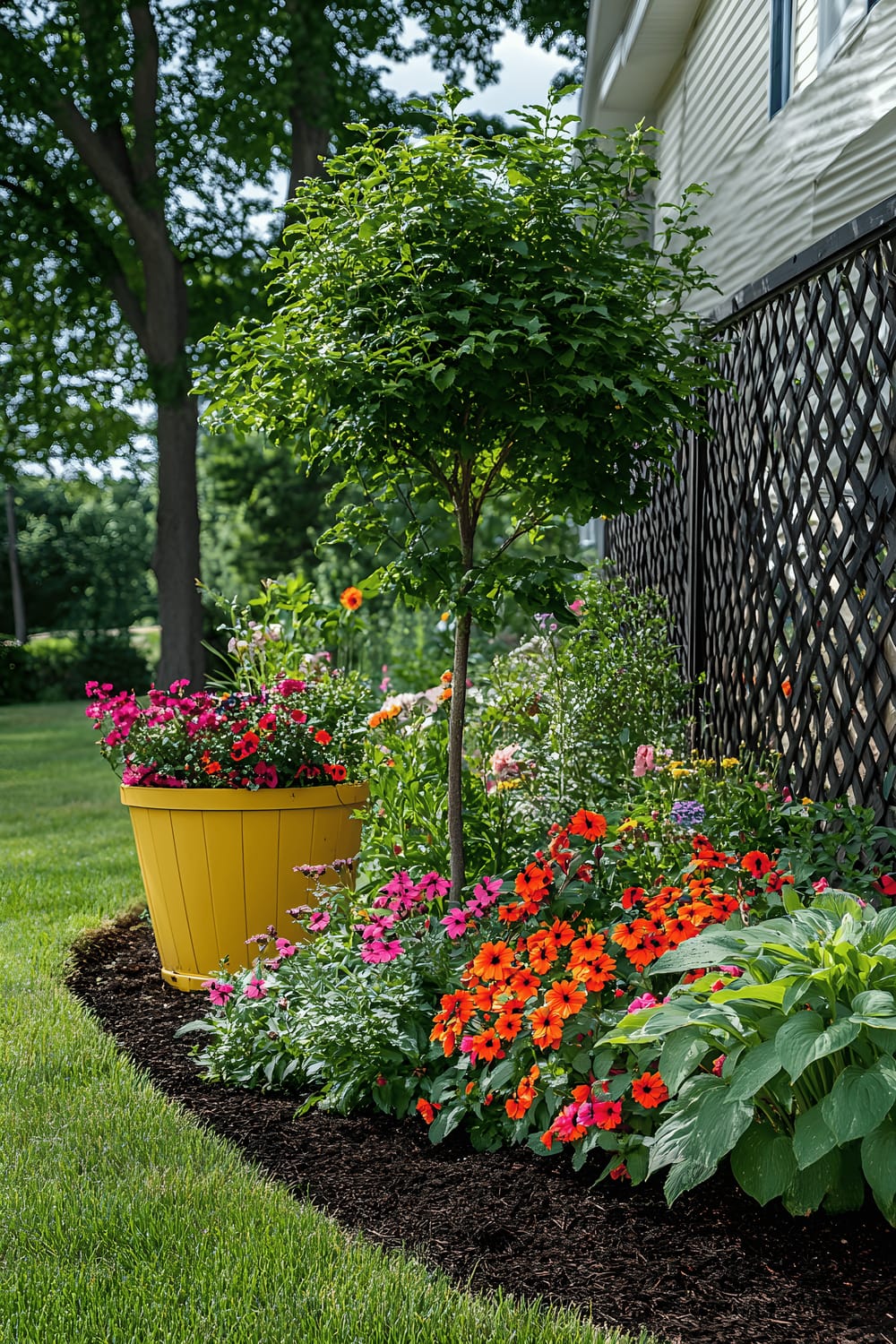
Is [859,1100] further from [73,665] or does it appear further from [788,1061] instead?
[73,665]

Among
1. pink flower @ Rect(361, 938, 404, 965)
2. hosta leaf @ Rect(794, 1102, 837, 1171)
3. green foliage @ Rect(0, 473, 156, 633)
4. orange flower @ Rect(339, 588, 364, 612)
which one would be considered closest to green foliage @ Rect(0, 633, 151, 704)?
Result: green foliage @ Rect(0, 473, 156, 633)

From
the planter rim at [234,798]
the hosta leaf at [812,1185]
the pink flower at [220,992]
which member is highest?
the planter rim at [234,798]

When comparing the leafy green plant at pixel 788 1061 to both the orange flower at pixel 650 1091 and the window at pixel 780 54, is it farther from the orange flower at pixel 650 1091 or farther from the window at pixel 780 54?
the window at pixel 780 54

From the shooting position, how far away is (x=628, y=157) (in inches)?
114

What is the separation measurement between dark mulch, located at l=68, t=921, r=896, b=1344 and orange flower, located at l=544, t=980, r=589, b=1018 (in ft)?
1.13

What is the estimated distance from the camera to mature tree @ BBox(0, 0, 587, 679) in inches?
434

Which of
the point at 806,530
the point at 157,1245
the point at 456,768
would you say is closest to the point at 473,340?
the point at 456,768

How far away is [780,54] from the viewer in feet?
16.5

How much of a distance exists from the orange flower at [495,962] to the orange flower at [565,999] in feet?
0.44

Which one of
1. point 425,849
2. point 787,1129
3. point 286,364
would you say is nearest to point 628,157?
point 286,364

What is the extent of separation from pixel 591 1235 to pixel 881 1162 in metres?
0.57

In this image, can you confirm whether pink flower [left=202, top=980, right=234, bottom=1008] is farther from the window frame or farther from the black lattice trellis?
the window frame

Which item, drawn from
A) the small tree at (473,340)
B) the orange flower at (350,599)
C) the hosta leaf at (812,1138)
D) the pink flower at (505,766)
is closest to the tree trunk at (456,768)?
the small tree at (473,340)

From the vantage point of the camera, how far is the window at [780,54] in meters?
4.91
